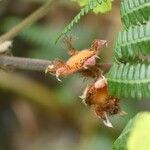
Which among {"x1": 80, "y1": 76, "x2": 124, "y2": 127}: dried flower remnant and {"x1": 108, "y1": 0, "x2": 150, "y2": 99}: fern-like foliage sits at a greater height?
{"x1": 108, "y1": 0, "x2": 150, "y2": 99}: fern-like foliage

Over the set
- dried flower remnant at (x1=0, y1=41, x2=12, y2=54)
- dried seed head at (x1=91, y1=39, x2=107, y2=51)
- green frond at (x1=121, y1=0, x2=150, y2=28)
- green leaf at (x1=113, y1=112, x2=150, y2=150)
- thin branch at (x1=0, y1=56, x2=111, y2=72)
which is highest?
green frond at (x1=121, y1=0, x2=150, y2=28)

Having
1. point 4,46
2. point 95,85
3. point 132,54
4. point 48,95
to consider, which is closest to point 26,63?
point 4,46

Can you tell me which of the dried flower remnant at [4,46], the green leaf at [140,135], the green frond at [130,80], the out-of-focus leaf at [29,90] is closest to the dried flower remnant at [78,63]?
the green frond at [130,80]

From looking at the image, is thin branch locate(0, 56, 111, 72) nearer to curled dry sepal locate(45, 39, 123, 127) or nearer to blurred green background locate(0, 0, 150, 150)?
curled dry sepal locate(45, 39, 123, 127)

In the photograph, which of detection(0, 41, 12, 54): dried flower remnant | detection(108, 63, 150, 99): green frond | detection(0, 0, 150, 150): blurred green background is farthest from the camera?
detection(0, 0, 150, 150): blurred green background

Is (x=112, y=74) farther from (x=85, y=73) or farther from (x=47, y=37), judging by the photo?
(x=47, y=37)

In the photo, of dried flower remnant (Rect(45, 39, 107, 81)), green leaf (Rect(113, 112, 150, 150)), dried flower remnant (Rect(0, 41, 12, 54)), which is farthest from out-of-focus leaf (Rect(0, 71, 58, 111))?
green leaf (Rect(113, 112, 150, 150))
